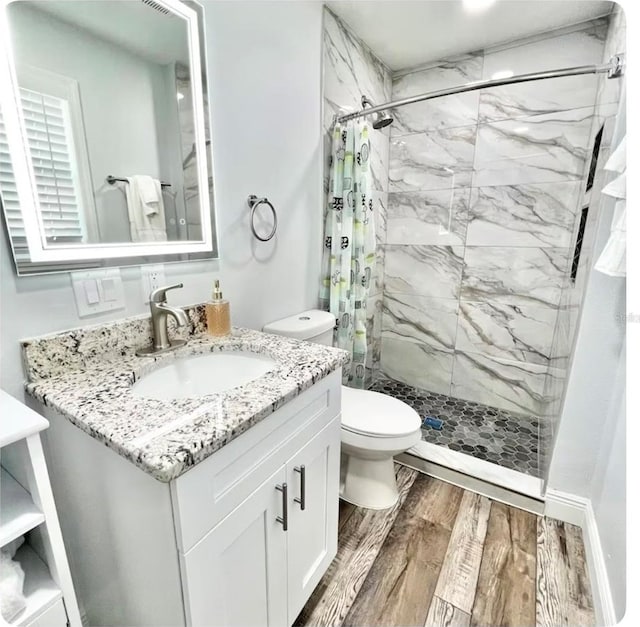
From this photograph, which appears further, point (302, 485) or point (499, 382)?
point (499, 382)

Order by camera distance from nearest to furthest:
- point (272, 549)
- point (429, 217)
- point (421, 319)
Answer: point (272, 549) < point (429, 217) < point (421, 319)

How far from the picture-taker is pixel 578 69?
1.38 metres

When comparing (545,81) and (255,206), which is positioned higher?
(545,81)

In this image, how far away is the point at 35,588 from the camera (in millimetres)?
730

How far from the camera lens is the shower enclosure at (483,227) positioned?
178 cm

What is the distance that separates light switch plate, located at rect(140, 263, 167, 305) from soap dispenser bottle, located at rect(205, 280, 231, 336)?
17 cm

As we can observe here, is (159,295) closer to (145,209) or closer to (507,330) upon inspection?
(145,209)

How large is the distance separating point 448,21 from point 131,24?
1617 mm

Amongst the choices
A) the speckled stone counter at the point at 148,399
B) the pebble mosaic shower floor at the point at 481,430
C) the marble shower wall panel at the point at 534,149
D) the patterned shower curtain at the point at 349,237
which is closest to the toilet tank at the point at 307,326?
the patterned shower curtain at the point at 349,237

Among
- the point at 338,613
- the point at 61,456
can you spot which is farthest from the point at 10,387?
the point at 338,613

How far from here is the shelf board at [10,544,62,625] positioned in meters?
0.69

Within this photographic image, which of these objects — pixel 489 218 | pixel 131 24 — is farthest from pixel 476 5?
pixel 131 24

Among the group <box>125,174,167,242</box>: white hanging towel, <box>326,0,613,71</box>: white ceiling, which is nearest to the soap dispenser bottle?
<box>125,174,167,242</box>: white hanging towel

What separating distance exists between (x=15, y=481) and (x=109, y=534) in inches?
9.8
